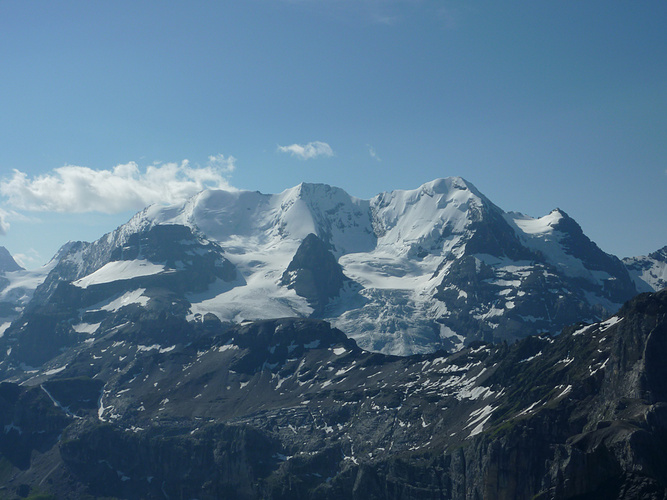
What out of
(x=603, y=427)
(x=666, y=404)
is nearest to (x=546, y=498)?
Answer: (x=603, y=427)

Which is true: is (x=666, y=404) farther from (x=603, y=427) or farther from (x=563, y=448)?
(x=563, y=448)

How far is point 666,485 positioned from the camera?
154875mm

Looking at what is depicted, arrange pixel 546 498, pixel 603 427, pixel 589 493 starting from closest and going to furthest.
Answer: pixel 589 493 → pixel 546 498 → pixel 603 427

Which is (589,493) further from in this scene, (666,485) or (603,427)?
(603,427)

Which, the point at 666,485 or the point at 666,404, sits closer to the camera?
the point at 666,485

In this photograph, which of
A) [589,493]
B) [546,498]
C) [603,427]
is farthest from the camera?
[603,427]

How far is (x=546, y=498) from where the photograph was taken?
164 m

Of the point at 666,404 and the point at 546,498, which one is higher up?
the point at 666,404

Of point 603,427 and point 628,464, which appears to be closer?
point 628,464

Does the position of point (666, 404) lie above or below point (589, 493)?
above

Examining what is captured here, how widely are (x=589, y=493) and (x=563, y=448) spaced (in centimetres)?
1942

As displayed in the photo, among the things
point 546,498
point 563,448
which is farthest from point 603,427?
point 546,498

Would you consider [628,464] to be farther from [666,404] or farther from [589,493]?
[666,404]

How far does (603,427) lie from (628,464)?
2853 centimetres
